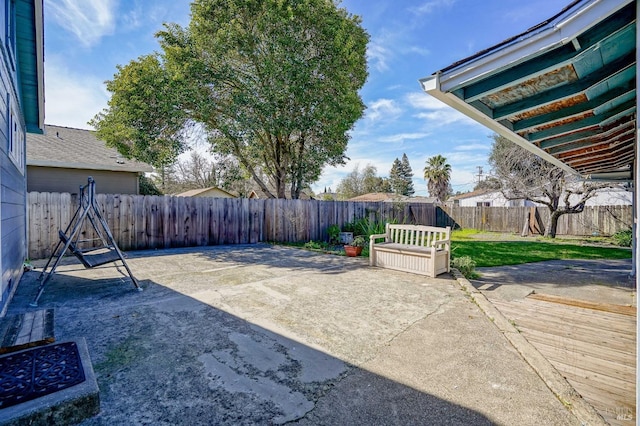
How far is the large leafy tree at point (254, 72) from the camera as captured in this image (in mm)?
9719

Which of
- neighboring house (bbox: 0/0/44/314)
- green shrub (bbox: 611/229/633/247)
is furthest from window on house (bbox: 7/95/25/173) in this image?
green shrub (bbox: 611/229/633/247)

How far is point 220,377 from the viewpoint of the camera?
2250mm

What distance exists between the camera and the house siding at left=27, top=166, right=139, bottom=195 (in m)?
10.1

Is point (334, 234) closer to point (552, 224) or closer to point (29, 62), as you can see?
point (29, 62)

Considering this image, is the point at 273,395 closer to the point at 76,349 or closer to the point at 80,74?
the point at 76,349

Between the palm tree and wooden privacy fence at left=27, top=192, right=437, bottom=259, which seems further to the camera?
the palm tree

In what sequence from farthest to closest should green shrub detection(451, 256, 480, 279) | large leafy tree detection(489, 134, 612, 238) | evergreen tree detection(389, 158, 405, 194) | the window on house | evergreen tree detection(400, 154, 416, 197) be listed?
evergreen tree detection(400, 154, 416, 197) < evergreen tree detection(389, 158, 405, 194) < large leafy tree detection(489, 134, 612, 238) < green shrub detection(451, 256, 480, 279) < the window on house

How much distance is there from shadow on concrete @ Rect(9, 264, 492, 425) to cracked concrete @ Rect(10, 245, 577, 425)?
0.01 metres

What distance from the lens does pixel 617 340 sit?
Answer: 3.01 meters

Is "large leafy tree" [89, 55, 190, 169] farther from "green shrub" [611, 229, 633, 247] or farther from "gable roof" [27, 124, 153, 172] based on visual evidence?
"green shrub" [611, 229, 633, 247]

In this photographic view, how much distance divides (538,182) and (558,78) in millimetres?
12265

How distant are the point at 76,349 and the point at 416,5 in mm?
9648

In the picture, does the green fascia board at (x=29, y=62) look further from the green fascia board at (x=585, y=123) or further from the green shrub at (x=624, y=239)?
the green shrub at (x=624, y=239)

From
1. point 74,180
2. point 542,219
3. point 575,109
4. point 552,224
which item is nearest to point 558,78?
point 575,109
